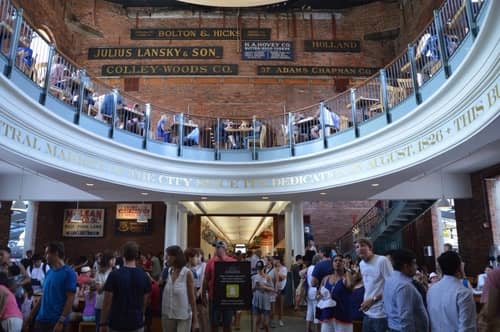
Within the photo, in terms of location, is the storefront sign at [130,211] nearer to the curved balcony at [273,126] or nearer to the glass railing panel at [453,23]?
the curved balcony at [273,126]

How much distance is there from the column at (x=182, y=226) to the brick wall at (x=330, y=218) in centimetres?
502

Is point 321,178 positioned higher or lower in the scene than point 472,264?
higher

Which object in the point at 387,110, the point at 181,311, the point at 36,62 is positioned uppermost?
the point at 36,62

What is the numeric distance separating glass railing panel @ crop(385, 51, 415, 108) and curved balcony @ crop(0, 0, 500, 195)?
3cm

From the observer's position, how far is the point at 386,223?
14539 mm

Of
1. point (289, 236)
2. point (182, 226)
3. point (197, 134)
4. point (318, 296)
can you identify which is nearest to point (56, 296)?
point (318, 296)

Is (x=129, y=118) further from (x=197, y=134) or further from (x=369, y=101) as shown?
(x=369, y=101)

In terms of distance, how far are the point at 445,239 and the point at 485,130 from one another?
28.0ft

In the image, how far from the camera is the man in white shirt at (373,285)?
436cm

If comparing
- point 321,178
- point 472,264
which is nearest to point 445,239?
point 472,264

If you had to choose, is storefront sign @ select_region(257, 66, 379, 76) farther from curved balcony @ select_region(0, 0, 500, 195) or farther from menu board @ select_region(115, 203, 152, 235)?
menu board @ select_region(115, 203, 152, 235)

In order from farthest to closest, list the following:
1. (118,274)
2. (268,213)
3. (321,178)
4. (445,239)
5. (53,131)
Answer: (268,213) < (445,239) < (321,178) < (53,131) < (118,274)

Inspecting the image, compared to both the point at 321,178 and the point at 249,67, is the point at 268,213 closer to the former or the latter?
the point at 249,67

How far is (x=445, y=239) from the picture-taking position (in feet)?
44.4
